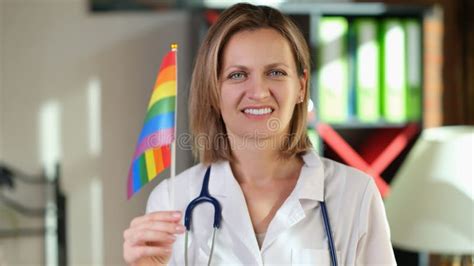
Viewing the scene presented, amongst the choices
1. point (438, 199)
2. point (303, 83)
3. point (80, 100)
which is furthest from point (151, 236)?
→ point (80, 100)

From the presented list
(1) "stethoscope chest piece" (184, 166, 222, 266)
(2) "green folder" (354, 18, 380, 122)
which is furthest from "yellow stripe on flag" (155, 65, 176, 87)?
(2) "green folder" (354, 18, 380, 122)

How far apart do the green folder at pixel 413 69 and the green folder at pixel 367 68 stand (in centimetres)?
13

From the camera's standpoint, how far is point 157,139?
0.84 meters

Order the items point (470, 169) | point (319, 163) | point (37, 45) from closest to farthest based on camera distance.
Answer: point (319, 163)
point (470, 169)
point (37, 45)

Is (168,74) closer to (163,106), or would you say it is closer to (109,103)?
(163,106)

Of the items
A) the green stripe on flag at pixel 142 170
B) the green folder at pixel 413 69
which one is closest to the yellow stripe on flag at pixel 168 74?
the green stripe on flag at pixel 142 170

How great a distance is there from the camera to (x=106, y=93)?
2359 mm

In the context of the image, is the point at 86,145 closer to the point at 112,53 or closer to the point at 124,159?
the point at 124,159

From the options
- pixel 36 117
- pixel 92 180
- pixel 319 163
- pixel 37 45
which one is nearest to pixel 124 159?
pixel 92 180

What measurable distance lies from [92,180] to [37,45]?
55 centimetres

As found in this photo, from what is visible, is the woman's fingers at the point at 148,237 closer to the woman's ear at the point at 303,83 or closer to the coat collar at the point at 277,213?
the coat collar at the point at 277,213

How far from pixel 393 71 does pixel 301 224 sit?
4.62 feet

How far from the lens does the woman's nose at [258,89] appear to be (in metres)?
0.87

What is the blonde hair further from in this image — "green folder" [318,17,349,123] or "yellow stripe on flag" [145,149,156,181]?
"green folder" [318,17,349,123]
